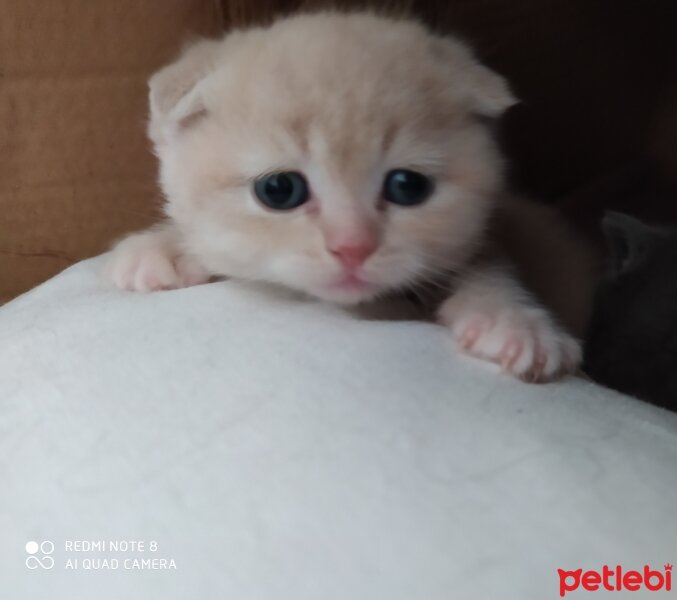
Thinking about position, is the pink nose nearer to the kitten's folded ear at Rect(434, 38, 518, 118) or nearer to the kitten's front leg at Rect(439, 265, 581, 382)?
the kitten's front leg at Rect(439, 265, 581, 382)

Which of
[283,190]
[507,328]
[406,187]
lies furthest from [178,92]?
[507,328]

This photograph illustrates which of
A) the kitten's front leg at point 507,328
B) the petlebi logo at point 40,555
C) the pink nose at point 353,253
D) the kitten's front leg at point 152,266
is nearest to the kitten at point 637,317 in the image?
the kitten's front leg at point 507,328

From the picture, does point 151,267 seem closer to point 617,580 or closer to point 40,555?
point 40,555

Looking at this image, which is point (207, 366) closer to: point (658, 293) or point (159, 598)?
point (159, 598)

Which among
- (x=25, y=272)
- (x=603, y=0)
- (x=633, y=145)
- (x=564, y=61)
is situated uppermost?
(x=603, y=0)

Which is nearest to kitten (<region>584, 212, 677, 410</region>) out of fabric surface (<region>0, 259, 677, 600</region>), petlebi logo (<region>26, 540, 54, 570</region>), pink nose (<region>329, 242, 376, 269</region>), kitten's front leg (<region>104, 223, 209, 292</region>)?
fabric surface (<region>0, 259, 677, 600</region>)

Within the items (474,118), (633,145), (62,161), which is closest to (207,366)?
(474,118)

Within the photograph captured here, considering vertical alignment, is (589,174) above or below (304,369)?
below
